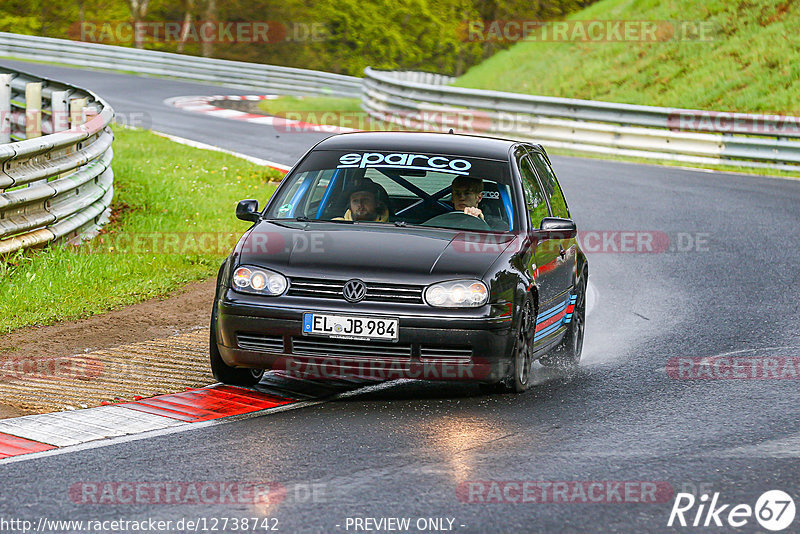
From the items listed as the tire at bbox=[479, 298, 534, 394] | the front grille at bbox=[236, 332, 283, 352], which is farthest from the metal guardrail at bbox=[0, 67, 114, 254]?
the tire at bbox=[479, 298, 534, 394]

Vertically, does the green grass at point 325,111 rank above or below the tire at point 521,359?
below

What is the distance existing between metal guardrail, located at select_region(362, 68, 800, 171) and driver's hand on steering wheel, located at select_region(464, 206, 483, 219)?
52.5 ft

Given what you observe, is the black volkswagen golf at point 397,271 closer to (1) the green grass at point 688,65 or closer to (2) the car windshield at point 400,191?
(2) the car windshield at point 400,191

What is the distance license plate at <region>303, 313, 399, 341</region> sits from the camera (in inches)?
275

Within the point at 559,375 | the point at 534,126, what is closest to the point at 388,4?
the point at 534,126

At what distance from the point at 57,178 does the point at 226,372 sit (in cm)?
611

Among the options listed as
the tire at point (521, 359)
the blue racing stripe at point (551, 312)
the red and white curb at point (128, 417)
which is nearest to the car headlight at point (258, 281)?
the red and white curb at point (128, 417)

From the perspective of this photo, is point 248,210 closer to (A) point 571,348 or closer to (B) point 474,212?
(B) point 474,212

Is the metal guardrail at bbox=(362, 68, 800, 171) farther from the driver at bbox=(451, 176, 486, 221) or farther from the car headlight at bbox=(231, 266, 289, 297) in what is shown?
the car headlight at bbox=(231, 266, 289, 297)

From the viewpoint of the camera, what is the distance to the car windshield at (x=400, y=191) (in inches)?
320

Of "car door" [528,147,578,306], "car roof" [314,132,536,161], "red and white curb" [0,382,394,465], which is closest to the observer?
"red and white curb" [0,382,394,465]

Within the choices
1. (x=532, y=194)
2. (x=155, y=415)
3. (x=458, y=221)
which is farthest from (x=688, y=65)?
(x=155, y=415)

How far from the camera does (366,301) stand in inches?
277

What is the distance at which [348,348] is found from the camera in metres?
7.02
